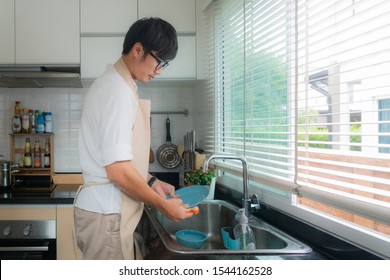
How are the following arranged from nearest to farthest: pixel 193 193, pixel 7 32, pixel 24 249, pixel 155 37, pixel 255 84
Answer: pixel 155 37 → pixel 193 193 → pixel 255 84 → pixel 24 249 → pixel 7 32

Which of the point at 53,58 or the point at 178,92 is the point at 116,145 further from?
the point at 178,92

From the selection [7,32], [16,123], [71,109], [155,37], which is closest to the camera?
[155,37]

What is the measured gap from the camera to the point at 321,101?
1005 mm

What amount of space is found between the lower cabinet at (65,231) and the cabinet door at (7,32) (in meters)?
0.92

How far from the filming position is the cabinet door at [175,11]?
2.05 metres

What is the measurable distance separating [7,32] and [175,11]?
97cm

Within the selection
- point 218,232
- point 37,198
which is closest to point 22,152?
point 37,198

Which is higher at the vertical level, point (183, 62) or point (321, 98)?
point (183, 62)

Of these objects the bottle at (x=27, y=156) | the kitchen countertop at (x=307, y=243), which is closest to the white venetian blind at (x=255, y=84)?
the kitchen countertop at (x=307, y=243)

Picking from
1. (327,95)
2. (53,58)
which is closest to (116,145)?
(327,95)

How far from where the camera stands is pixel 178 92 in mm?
2414

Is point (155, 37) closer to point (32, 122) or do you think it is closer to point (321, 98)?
point (321, 98)

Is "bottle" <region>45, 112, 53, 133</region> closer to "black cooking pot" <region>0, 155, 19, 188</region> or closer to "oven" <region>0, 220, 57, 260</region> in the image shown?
"black cooking pot" <region>0, 155, 19, 188</region>

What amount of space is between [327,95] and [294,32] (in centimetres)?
31
